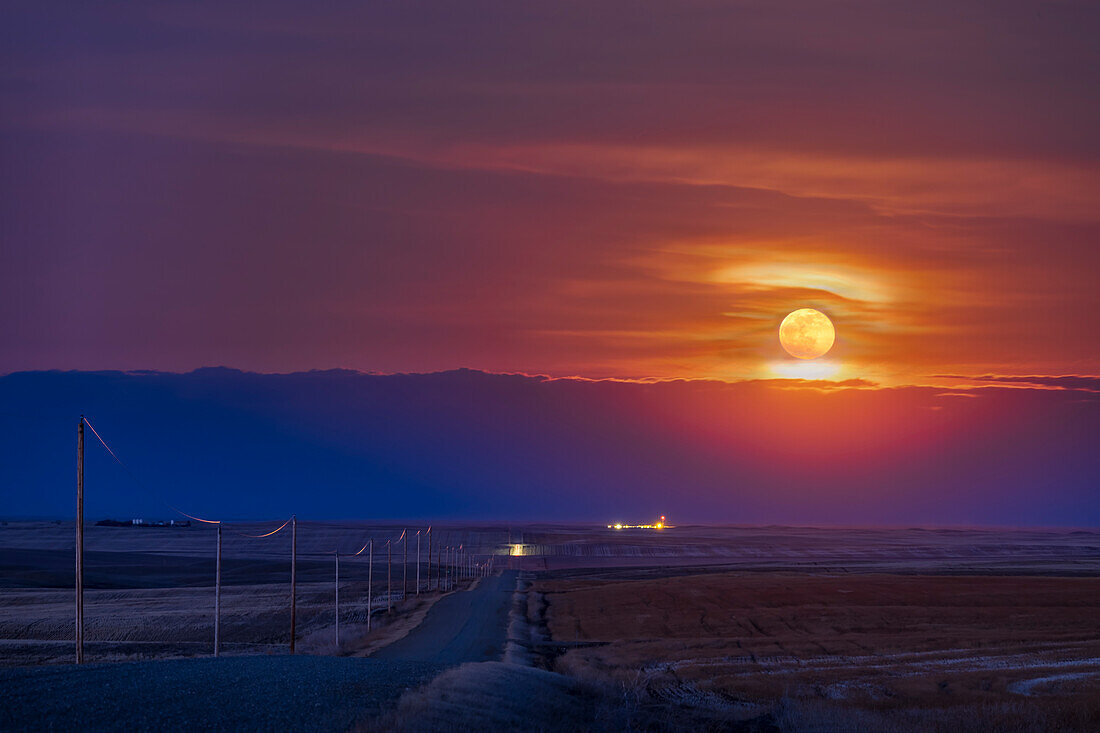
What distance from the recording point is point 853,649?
39719 millimetres

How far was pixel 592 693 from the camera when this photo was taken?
25.2m

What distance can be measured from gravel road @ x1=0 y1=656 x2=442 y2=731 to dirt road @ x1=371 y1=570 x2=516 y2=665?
885 cm

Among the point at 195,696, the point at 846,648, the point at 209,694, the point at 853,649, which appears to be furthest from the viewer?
the point at 846,648

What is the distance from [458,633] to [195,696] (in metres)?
29.0

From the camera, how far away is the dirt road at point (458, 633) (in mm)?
36125

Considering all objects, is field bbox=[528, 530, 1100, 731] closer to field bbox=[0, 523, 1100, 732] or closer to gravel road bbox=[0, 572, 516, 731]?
field bbox=[0, 523, 1100, 732]

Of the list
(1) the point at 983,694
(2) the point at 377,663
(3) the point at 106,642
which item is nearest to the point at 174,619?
(3) the point at 106,642

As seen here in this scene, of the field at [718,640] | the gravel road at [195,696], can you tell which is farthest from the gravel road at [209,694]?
the field at [718,640]

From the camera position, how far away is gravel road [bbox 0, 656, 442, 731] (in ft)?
48.9

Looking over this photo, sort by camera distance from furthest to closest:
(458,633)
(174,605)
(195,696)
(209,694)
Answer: (174,605)
(458,633)
(209,694)
(195,696)

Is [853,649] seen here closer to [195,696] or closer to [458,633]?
[458,633]

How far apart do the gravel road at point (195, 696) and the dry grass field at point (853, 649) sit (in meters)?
9.03

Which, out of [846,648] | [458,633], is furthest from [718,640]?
[458,633]

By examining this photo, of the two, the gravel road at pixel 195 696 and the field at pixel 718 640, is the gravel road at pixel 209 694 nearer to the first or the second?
the gravel road at pixel 195 696
